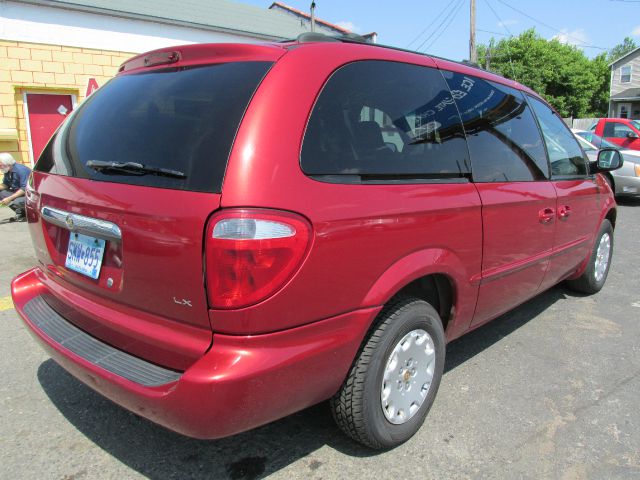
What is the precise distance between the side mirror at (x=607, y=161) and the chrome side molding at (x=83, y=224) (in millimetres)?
3911

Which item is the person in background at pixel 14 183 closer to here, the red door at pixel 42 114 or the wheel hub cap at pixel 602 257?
the red door at pixel 42 114

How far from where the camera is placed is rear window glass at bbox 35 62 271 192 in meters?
1.82

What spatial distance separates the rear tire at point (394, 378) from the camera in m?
2.14

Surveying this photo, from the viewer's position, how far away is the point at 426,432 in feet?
8.35

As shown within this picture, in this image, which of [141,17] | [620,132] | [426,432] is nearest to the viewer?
[426,432]

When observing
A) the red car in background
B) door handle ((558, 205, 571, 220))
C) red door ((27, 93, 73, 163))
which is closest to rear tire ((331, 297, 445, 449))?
door handle ((558, 205, 571, 220))

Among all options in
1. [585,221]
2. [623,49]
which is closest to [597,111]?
[623,49]

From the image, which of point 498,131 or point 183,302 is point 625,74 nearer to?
point 498,131

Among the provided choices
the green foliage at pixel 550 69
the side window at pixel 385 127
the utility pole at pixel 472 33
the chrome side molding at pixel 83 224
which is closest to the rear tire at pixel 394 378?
the side window at pixel 385 127

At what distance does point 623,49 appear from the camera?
95125mm

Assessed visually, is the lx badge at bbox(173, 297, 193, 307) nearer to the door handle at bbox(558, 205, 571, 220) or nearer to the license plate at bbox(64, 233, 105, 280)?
the license plate at bbox(64, 233, 105, 280)

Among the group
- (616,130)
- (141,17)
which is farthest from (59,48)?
(616,130)

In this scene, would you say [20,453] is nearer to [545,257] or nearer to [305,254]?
[305,254]

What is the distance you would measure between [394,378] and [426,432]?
0.46 metres
